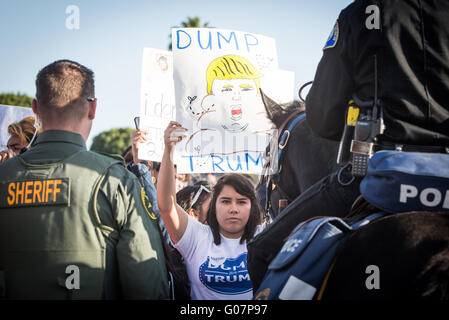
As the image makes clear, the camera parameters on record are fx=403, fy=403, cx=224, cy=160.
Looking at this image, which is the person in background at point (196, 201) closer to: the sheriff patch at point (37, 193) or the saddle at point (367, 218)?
the sheriff patch at point (37, 193)

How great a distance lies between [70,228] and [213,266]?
62.8 inches

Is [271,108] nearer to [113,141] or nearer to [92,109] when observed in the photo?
[92,109]

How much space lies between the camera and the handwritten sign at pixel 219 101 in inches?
158

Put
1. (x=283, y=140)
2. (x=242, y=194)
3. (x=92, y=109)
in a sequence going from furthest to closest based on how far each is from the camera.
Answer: (x=242, y=194), (x=283, y=140), (x=92, y=109)

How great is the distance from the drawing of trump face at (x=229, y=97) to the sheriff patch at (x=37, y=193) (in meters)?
2.11

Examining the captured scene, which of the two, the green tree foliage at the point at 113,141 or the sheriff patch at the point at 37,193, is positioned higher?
the green tree foliage at the point at 113,141

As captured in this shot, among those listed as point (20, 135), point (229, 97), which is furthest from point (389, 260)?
point (20, 135)

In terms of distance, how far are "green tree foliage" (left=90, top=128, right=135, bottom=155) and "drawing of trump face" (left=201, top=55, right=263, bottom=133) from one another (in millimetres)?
45109

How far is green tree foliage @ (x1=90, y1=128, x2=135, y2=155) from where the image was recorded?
48844 mm

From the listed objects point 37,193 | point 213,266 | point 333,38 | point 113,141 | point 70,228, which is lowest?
point 213,266

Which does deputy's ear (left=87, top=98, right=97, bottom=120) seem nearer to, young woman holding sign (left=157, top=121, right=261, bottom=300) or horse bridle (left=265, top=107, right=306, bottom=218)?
young woman holding sign (left=157, top=121, right=261, bottom=300)

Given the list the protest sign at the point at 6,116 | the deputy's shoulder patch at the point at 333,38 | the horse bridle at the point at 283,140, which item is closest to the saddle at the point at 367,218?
the deputy's shoulder patch at the point at 333,38

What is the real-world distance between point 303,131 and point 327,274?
1.84 meters

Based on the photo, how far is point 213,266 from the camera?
3398 mm
